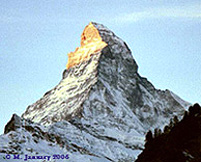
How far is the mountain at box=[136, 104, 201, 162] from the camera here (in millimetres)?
37047

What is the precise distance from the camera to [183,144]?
39094 millimetres

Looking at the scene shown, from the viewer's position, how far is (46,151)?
90.5 meters

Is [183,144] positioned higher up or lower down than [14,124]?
lower down

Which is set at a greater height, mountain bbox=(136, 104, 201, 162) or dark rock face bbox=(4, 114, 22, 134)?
dark rock face bbox=(4, 114, 22, 134)

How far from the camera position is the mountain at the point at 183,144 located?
37047mm

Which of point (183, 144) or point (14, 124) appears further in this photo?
point (14, 124)

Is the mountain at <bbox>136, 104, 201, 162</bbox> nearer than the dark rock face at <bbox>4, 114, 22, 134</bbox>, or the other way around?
the mountain at <bbox>136, 104, 201, 162</bbox>

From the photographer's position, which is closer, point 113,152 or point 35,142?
point 35,142

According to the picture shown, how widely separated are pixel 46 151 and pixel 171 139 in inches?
2049

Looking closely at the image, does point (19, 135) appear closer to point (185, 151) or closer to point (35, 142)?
point (35, 142)

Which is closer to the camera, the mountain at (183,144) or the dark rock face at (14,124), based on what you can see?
the mountain at (183,144)

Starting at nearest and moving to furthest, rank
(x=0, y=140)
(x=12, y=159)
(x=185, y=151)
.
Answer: (x=185, y=151) → (x=12, y=159) → (x=0, y=140)

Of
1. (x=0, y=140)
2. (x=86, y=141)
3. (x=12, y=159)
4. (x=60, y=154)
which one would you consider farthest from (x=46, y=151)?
(x=86, y=141)

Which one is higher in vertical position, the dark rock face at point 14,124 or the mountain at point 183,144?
the dark rock face at point 14,124
